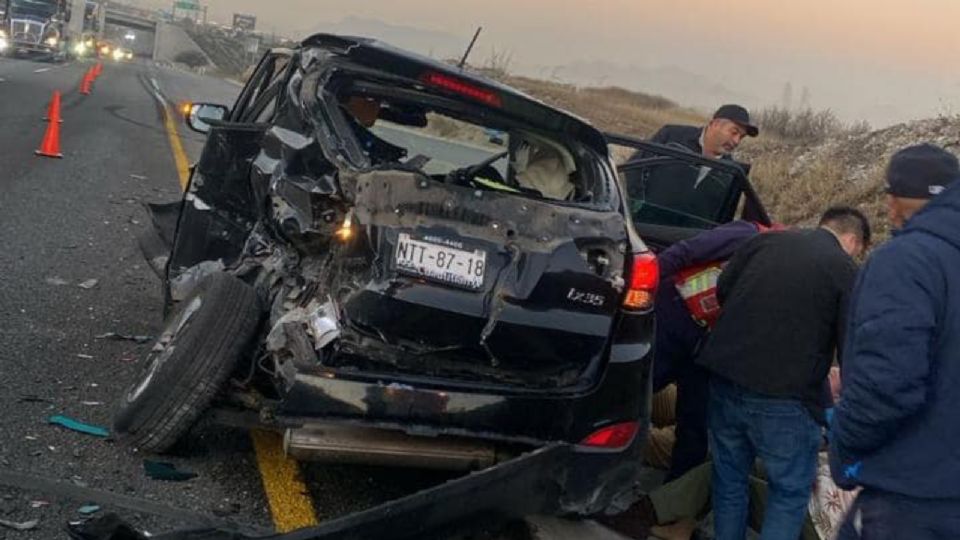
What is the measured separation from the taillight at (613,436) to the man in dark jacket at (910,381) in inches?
47.7

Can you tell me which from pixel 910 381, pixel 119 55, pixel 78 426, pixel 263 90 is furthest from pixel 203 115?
pixel 119 55

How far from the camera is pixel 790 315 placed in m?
3.91

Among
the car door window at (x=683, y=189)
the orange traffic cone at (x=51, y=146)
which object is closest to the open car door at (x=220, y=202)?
the car door window at (x=683, y=189)

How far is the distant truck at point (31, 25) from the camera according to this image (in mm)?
35406

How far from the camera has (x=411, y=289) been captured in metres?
3.69

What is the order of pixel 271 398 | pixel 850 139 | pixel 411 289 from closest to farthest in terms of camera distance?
pixel 411 289 < pixel 271 398 < pixel 850 139

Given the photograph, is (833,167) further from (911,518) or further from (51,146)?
(911,518)

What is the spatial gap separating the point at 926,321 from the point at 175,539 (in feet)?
7.31

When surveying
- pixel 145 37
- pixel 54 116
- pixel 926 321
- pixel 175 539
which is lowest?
pixel 145 37

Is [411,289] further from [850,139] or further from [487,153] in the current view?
[850,139]

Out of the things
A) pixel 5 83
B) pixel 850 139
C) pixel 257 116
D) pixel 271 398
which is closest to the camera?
pixel 271 398

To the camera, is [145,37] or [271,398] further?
[145,37]

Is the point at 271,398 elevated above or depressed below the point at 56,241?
above

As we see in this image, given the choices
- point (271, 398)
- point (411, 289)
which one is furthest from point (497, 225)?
point (271, 398)
